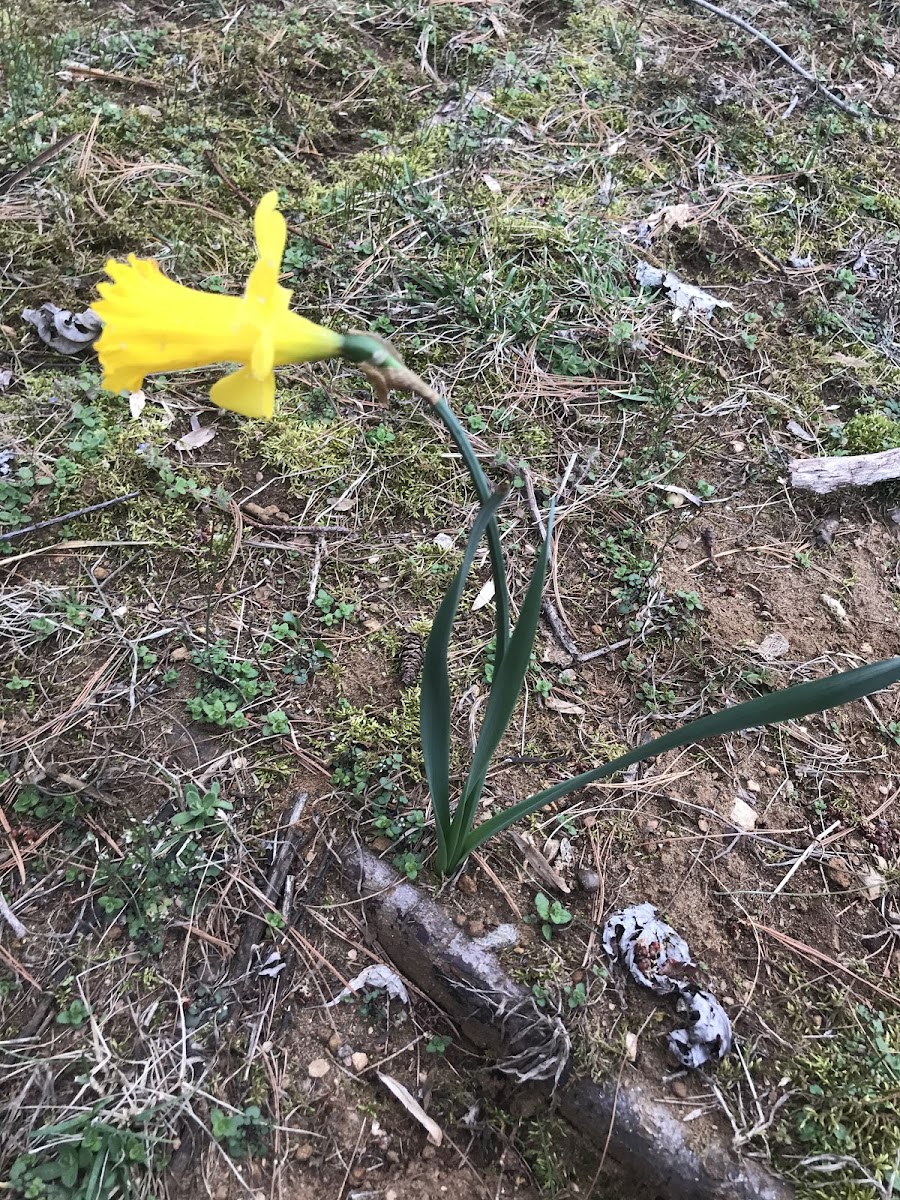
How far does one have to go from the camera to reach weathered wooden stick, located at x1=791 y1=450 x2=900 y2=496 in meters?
2.24

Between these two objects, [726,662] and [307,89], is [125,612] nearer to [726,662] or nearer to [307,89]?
[726,662]

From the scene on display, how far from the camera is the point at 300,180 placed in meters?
2.67

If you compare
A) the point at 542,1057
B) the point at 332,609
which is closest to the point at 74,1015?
the point at 542,1057

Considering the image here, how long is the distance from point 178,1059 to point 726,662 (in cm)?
147

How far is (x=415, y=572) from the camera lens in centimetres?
197

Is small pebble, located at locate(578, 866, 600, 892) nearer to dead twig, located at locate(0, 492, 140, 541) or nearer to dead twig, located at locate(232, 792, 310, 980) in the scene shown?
dead twig, located at locate(232, 792, 310, 980)

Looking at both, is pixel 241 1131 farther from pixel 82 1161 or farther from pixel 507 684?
pixel 507 684

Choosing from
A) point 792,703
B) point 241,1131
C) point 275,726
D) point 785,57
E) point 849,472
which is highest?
point 785,57

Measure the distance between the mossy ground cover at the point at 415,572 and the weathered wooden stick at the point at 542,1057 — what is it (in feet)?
0.15

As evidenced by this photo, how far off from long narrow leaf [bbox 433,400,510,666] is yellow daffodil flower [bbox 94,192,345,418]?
15cm

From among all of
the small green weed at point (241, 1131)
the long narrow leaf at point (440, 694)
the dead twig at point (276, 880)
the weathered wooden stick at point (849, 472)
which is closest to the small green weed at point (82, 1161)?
the small green weed at point (241, 1131)

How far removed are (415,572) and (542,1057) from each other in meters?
1.10

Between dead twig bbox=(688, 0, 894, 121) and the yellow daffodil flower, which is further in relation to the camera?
dead twig bbox=(688, 0, 894, 121)

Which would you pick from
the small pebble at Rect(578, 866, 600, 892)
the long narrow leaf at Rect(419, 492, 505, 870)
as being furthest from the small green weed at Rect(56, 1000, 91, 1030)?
the small pebble at Rect(578, 866, 600, 892)
